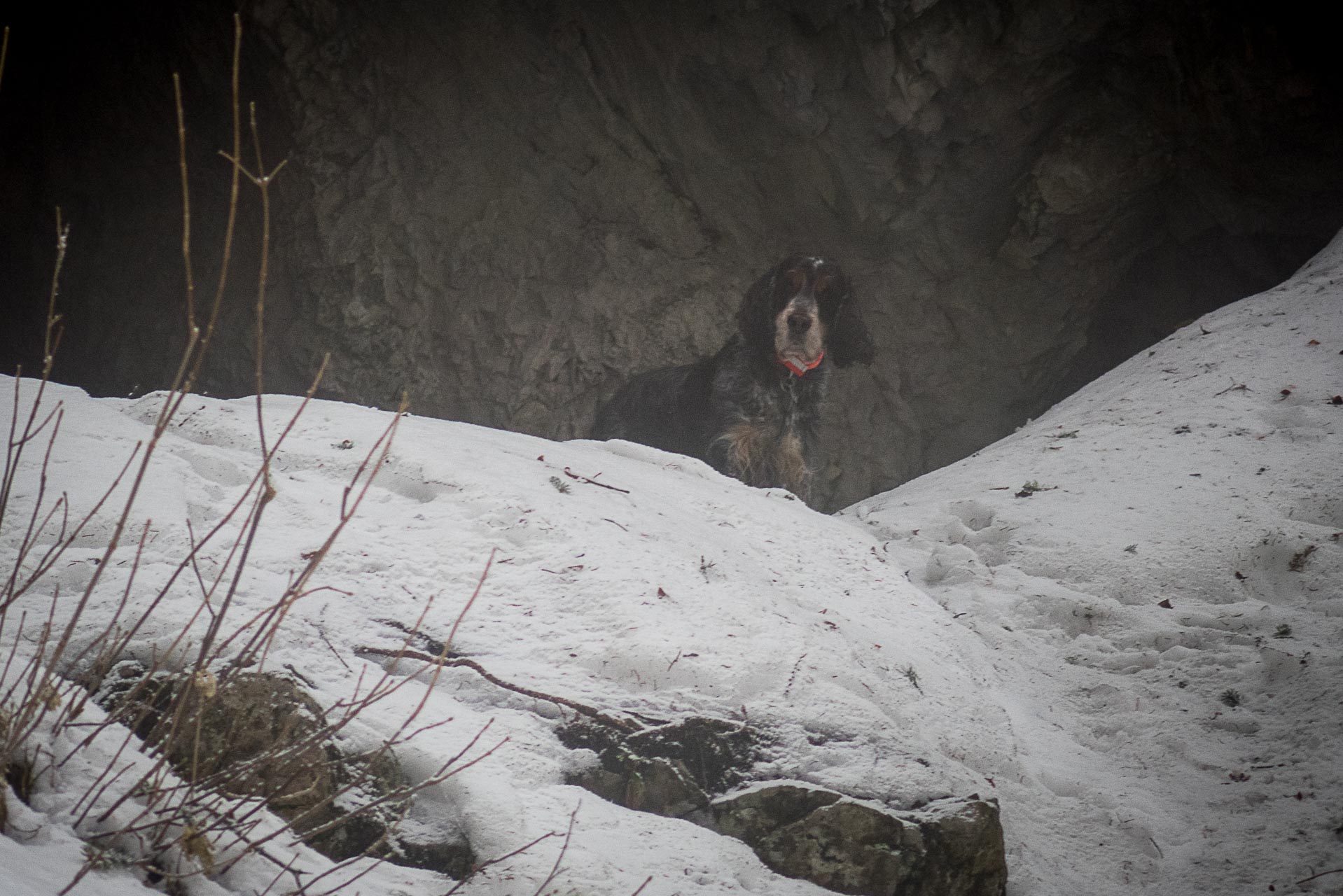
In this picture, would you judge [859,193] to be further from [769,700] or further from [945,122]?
[769,700]

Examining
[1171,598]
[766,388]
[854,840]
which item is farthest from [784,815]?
[766,388]

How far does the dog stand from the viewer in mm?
5770

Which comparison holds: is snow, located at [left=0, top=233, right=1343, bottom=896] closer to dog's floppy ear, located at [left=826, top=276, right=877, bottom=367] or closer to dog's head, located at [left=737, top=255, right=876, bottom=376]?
dog's head, located at [left=737, top=255, right=876, bottom=376]

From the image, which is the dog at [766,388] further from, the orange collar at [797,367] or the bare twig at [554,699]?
the bare twig at [554,699]

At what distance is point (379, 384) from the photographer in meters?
8.08

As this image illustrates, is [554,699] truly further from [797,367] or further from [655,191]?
[655,191]

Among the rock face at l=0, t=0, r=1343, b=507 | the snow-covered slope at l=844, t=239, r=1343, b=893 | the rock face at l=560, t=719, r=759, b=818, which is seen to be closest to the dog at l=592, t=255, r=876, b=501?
the snow-covered slope at l=844, t=239, r=1343, b=893

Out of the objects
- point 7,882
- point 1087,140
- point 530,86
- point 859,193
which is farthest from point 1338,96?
point 7,882

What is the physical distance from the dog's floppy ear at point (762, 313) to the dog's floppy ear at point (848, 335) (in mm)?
440

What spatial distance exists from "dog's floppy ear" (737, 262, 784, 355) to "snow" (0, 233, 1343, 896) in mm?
1609

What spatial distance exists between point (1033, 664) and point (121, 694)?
297 centimetres

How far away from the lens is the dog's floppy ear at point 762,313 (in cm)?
586

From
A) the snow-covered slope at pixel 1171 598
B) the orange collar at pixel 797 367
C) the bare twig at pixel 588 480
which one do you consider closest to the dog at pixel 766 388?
the orange collar at pixel 797 367

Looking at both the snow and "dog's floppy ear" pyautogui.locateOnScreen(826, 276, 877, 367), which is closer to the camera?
the snow
